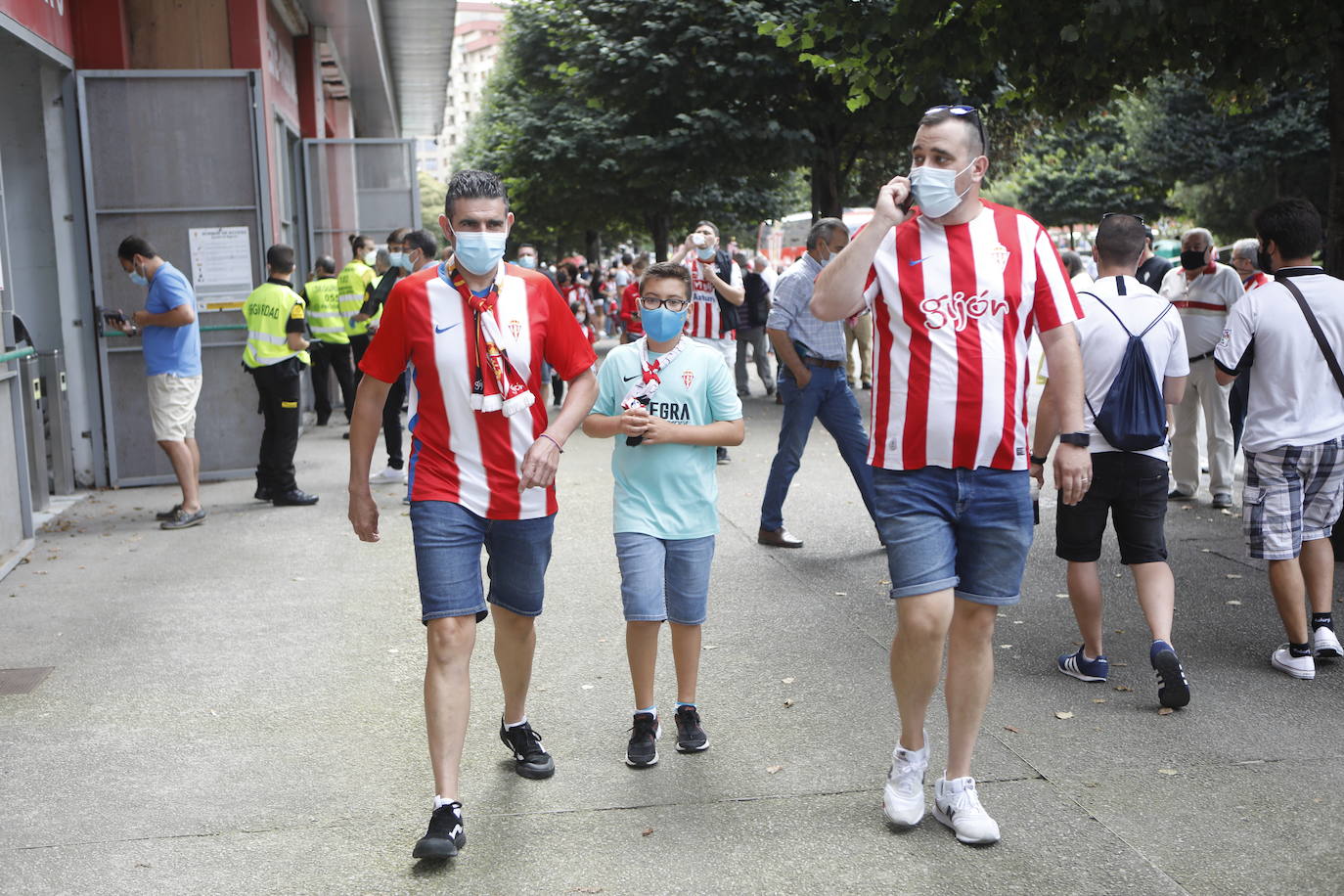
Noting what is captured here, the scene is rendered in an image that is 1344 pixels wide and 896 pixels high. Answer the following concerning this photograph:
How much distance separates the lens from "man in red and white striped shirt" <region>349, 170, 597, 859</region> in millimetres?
3959

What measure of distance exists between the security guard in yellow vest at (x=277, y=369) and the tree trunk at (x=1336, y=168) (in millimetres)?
6565

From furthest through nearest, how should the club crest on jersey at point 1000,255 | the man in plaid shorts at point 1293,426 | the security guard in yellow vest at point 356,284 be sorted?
1. the security guard in yellow vest at point 356,284
2. the man in plaid shorts at point 1293,426
3. the club crest on jersey at point 1000,255

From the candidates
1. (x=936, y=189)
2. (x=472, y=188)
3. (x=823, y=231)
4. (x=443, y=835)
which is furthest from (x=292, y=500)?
(x=936, y=189)

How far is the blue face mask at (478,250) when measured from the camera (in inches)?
156

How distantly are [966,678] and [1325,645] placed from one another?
8.16 ft

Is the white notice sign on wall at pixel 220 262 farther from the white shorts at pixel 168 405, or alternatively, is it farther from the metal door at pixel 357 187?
the metal door at pixel 357 187

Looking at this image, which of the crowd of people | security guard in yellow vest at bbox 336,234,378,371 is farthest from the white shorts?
the crowd of people

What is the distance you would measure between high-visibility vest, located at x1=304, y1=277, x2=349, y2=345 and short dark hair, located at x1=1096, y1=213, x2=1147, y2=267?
411 inches

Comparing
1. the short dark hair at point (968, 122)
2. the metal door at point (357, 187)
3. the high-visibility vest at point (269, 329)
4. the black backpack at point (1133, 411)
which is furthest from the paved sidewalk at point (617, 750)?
the metal door at point (357, 187)

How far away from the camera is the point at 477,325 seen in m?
4.02

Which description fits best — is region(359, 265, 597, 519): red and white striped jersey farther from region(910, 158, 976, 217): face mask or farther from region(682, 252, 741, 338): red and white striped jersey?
region(682, 252, 741, 338): red and white striped jersey

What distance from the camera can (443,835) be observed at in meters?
3.82

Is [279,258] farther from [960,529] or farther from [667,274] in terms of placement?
[960,529]

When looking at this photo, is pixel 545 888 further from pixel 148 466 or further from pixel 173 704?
pixel 148 466
